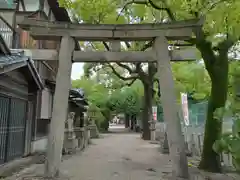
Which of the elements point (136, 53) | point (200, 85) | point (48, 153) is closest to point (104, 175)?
point (48, 153)

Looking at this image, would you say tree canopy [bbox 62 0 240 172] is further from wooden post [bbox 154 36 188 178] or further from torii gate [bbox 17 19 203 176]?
wooden post [bbox 154 36 188 178]

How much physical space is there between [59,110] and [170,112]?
3.42m

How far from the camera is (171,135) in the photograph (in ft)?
26.8

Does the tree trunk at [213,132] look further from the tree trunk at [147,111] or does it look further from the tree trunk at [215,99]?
the tree trunk at [147,111]

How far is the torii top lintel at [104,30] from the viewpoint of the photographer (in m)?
8.55

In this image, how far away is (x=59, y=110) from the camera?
8.23 m

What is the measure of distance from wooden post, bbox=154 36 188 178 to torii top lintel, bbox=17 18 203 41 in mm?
350

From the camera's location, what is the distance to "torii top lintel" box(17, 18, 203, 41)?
8547 millimetres

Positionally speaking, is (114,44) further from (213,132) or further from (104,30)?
(213,132)

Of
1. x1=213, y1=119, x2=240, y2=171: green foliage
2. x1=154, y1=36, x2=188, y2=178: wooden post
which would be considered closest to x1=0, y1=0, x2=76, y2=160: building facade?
x1=154, y1=36, x2=188, y2=178: wooden post

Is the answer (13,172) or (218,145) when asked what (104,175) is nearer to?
(13,172)

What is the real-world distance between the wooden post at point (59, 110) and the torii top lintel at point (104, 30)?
35 centimetres

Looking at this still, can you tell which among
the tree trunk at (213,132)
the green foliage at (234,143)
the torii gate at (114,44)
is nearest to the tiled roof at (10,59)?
the torii gate at (114,44)

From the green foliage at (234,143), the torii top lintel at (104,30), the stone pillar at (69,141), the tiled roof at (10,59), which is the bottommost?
the stone pillar at (69,141)
